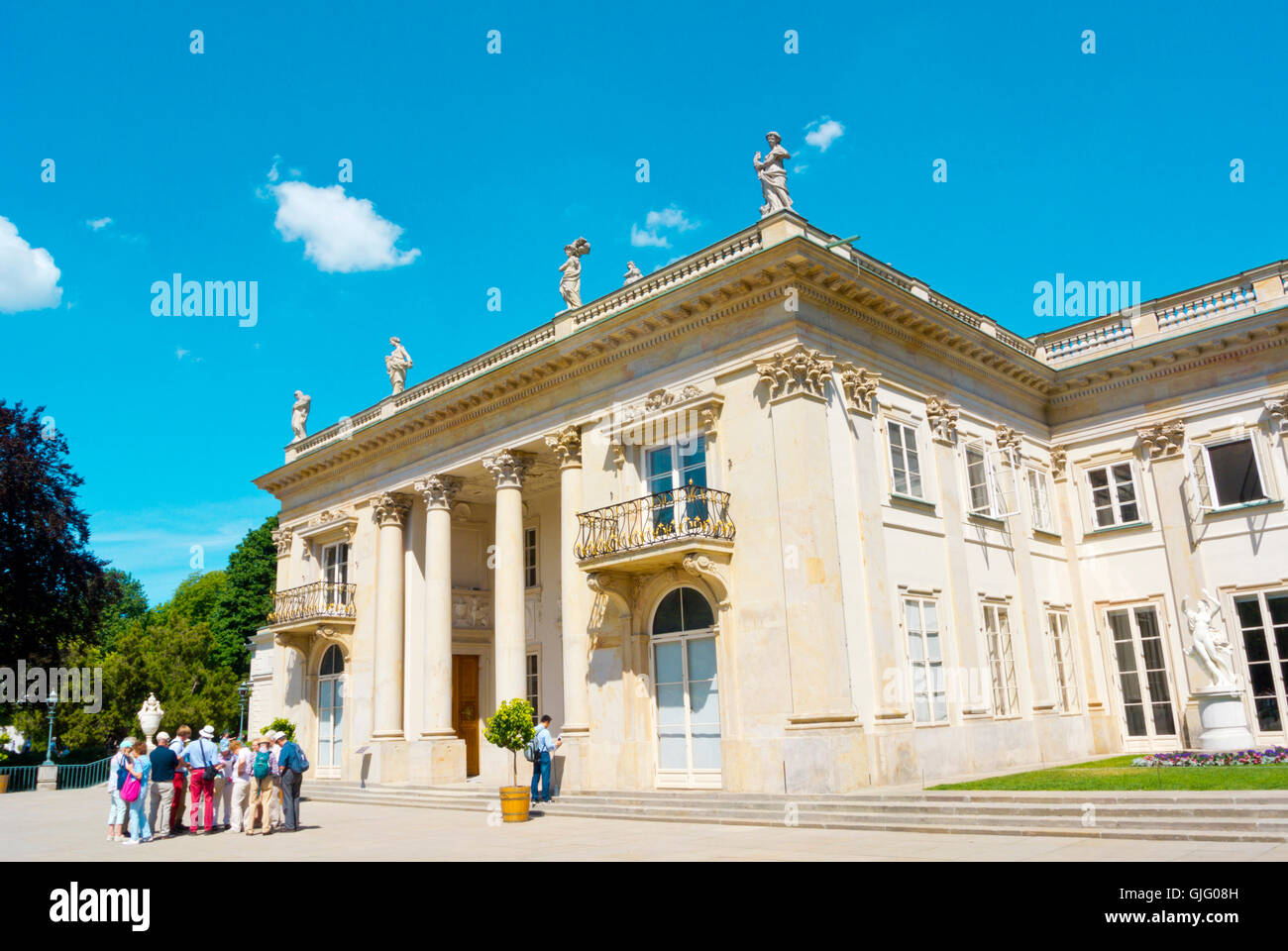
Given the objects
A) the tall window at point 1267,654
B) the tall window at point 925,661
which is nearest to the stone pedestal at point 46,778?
the tall window at point 925,661

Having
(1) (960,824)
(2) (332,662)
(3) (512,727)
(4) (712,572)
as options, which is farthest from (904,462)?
(2) (332,662)

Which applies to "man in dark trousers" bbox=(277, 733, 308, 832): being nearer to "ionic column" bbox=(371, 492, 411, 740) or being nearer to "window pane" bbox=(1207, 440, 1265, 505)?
"ionic column" bbox=(371, 492, 411, 740)

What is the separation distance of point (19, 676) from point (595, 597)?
20391 mm

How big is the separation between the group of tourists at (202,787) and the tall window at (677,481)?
24.2ft

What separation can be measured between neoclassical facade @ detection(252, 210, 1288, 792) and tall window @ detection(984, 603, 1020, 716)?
93 mm

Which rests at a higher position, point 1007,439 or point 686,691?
point 1007,439

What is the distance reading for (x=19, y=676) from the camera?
92.7 feet

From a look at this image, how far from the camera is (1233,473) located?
2059 cm

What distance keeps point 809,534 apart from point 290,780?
30.3 feet

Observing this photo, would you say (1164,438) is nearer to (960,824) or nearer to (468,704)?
(960,824)

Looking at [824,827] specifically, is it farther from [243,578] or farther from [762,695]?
[243,578]

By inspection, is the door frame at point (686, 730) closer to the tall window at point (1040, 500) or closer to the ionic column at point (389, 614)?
the ionic column at point (389, 614)
